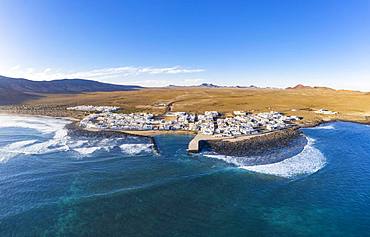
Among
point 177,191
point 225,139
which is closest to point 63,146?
point 177,191

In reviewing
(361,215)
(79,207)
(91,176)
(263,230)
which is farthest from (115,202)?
(361,215)

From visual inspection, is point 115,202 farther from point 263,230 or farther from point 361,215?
point 361,215

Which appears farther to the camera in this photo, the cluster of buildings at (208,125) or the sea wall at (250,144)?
the cluster of buildings at (208,125)

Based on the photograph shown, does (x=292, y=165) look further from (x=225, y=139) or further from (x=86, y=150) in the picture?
(x=86, y=150)

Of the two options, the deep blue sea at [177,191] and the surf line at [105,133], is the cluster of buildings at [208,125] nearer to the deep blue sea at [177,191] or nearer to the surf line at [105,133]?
the surf line at [105,133]

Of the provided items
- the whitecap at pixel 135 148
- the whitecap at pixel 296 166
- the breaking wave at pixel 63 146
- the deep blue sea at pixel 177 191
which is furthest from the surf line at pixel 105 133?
the whitecap at pixel 296 166

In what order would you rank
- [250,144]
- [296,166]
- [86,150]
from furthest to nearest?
[250,144], [86,150], [296,166]
